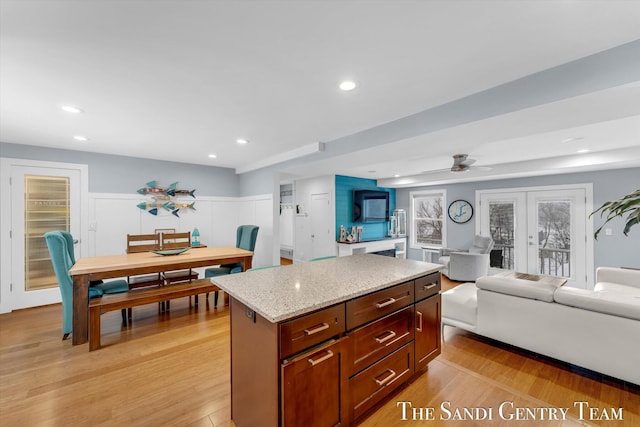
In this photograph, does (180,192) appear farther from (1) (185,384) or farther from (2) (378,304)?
(2) (378,304)

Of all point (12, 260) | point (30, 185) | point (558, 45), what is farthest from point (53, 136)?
point (558, 45)

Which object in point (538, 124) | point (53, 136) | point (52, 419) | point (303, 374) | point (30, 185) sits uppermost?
point (53, 136)

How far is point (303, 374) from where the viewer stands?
4.25 ft

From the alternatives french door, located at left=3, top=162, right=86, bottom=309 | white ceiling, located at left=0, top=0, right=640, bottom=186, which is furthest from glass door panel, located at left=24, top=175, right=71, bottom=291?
white ceiling, located at left=0, top=0, right=640, bottom=186

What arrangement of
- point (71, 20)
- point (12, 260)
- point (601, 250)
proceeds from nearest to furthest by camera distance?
point (71, 20)
point (12, 260)
point (601, 250)

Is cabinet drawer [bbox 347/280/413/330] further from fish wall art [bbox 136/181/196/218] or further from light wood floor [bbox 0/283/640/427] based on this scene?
fish wall art [bbox 136/181/196/218]

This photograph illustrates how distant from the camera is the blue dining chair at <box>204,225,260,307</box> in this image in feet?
13.0

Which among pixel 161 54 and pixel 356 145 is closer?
pixel 161 54

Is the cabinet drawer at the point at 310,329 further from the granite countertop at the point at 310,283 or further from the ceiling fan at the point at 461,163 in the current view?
the ceiling fan at the point at 461,163

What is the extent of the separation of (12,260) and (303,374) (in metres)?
4.99

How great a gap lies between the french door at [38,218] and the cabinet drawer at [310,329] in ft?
15.7

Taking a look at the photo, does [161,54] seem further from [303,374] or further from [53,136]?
Answer: [53,136]

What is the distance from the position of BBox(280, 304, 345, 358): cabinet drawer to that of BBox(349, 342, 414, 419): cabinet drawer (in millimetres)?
382

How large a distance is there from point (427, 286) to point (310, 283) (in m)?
1.01
